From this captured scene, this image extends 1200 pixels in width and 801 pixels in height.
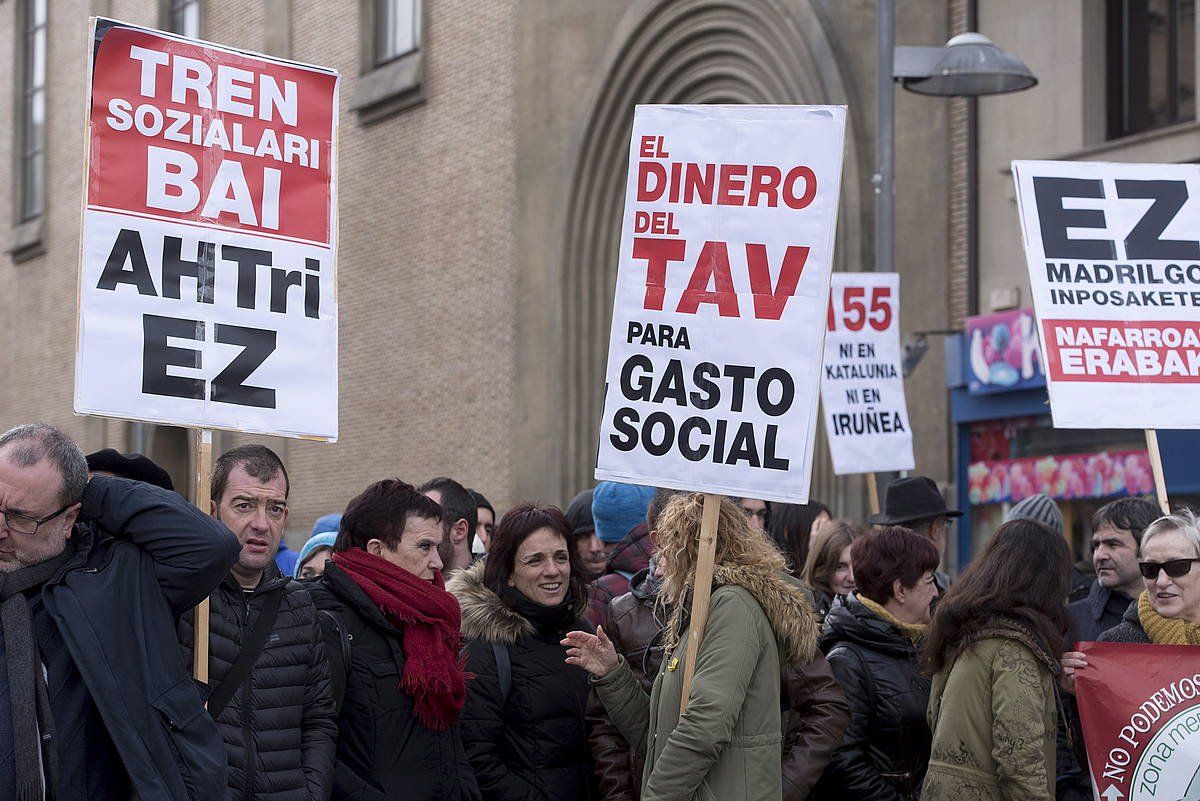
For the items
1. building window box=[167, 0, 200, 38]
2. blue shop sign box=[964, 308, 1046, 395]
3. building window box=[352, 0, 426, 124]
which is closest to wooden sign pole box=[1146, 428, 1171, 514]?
blue shop sign box=[964, 308, 1046, 395]

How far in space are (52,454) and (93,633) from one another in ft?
1.36

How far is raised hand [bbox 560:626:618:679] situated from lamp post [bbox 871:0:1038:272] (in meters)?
6.37

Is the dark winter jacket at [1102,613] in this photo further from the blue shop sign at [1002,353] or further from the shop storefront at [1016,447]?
the blue shop sign at [1002,353]

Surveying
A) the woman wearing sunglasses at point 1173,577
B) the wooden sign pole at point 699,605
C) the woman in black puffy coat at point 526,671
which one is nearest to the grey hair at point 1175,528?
the woman wearing sunglasses at point 1173,577

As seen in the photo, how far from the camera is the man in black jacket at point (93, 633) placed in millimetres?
3766

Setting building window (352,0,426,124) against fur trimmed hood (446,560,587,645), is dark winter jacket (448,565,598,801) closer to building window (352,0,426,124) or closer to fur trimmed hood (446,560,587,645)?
fur trimmed hood (446,560,587,645)

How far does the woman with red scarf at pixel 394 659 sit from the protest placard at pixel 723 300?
0.66 metres

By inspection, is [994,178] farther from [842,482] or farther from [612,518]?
[612,518]

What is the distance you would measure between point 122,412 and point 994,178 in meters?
11.2

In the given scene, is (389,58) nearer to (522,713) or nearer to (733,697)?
(522,713)

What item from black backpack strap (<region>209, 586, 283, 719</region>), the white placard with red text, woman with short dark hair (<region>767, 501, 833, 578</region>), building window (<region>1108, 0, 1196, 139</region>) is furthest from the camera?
building window (<region>1108, 0, 1196, 139</region>)

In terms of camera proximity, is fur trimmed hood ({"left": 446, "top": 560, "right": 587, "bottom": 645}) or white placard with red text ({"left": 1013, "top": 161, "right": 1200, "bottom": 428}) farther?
white placard with red text ({"left": 1013, "top": 161, "right": 1200, "bottom": 428})

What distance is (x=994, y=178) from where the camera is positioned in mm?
14758

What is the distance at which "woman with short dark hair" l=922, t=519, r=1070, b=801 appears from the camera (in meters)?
4.94
